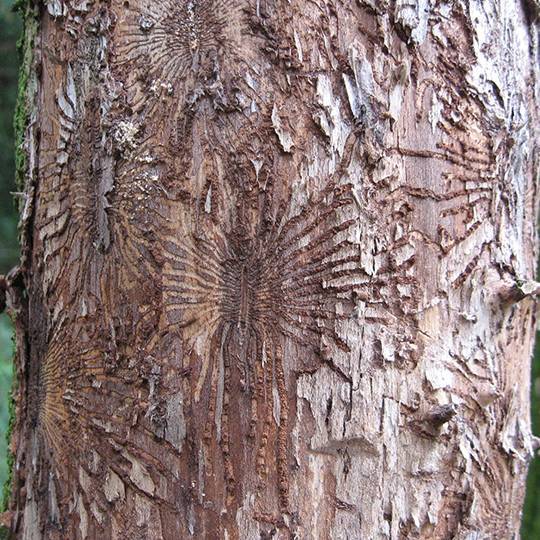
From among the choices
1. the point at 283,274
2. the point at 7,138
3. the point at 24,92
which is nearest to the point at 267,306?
the point at 283,274

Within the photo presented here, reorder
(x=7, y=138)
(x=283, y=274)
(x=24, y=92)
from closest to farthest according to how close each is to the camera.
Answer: (x=283, y=274) → (x=24, y=92) → (x=7, y=138)

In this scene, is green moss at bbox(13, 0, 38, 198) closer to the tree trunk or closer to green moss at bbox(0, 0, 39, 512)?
green moss at bbox(0, 0, 39, 512)

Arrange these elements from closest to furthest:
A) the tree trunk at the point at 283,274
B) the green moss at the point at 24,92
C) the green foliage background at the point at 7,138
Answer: the tree trunk at the point at 283,274, the green moss at the point at 24,92, the green foliage background at the point at 7,138

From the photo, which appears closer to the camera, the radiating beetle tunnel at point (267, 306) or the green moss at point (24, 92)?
the radiating beetle tunnel at point (267, 306)

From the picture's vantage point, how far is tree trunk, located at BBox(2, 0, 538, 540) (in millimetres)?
940

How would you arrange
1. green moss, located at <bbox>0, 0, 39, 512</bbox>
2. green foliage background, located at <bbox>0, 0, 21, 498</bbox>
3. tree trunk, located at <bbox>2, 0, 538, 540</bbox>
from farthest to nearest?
green foliage background, located at <bbox>0, 0, 21, 498</bbox>, green moss, located at <bbox>0, 0, 39, 512</bbox>, tree trunk, located at <bbox>2, 0, 538, 540</bbox>

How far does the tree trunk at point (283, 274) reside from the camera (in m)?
0.94

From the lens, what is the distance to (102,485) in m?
1.00

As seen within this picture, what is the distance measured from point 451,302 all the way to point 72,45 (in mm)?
706

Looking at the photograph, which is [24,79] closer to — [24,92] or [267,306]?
[24,92]

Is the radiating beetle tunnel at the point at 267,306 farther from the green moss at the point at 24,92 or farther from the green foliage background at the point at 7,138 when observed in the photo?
the green foliage background at the point at 7,138

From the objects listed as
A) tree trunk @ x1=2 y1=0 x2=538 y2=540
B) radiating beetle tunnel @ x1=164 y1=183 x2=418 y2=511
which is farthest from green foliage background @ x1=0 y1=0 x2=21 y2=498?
radiating beetle tunnel @ x1=164 y1=183 x2=418 y2=511

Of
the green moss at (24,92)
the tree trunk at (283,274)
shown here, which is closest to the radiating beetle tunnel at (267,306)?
the tree trunk at (283,274)

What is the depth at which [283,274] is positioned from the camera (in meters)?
0.95
